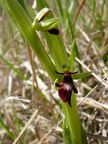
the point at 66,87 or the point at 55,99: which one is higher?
the point at 66,87

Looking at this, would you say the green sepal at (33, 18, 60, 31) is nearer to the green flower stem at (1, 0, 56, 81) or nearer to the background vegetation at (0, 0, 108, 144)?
the green flower stem at (1, 0, 56, 81)

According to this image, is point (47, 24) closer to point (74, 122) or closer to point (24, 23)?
point (24, 23)

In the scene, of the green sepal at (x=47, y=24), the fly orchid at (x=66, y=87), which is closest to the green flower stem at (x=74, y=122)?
the fly orchid at (x=66, y=87)

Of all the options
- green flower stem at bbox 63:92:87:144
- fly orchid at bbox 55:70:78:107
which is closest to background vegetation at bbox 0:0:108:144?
green flower stem at bbox 63:92:87:144

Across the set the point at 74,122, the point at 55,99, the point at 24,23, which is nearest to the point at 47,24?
the point at 24,23

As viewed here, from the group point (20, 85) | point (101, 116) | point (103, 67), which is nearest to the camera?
point (101, 116)

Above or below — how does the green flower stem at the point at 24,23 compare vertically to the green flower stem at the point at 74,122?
above

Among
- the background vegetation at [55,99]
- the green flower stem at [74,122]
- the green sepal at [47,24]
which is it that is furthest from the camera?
the background vegetation at [55,99]

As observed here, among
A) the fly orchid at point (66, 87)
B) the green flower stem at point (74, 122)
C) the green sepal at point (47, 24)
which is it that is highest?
the green sepal at point (47, 24)

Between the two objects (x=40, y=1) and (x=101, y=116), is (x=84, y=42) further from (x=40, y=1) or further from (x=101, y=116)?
(x=40, y=1)

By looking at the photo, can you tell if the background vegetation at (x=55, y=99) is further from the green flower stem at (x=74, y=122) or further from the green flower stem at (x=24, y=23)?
the green flower stem at (x=24, y=23)

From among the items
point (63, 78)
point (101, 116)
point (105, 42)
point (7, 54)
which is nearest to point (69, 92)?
point (63, 78)
